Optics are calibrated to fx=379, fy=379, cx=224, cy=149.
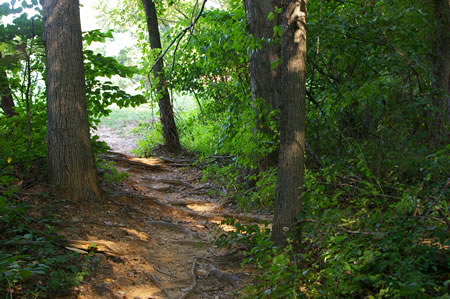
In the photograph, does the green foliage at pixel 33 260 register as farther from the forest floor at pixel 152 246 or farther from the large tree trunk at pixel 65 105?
the large tree trunk at pixel 65 105

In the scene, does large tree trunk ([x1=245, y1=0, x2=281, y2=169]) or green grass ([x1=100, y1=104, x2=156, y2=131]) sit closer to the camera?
large tree trunk ([x1=245, y1=0, x2=281, y2=169])

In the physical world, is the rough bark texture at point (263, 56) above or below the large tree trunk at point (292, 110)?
above

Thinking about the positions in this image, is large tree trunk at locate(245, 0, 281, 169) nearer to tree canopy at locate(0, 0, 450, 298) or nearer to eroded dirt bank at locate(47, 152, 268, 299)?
tree canopy at locate(0, 0, 450, 298)

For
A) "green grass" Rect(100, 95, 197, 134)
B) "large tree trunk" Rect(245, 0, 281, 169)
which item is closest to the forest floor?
"large tree trunk" Rect(245, 0, 281, 169)

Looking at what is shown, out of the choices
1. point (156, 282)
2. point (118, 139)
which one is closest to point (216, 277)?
point (156, 282)

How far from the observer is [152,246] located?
5.63m

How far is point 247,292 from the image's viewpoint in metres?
3.99

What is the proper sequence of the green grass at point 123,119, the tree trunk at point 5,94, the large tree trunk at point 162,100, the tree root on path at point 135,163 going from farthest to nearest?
1. the green grass at point 123,119
2. the large tree trunk at point 162,100
3. the tree root on path at point 135,163
4. the tree trunk at point 5,94

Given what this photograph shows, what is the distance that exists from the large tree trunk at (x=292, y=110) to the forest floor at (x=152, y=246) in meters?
1.14

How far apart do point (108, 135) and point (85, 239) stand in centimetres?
1528

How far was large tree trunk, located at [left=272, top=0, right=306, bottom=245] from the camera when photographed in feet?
13.5

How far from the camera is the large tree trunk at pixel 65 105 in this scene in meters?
5.61

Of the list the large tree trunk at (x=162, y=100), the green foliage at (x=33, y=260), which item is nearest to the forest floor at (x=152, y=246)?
the green foliage at (x=33, y=260)

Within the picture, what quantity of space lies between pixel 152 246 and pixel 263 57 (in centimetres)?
407
